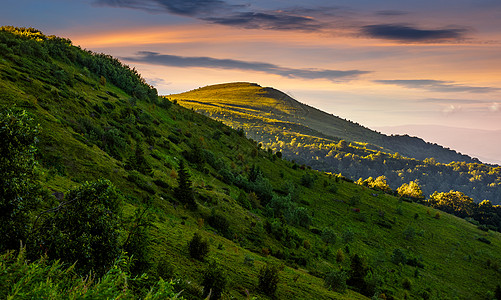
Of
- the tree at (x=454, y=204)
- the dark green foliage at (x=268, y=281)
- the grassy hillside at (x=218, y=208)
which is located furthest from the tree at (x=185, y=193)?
the tree at (x=454, y=204)

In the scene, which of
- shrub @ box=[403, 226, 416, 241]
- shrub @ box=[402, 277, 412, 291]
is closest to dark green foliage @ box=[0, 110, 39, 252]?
shrub @ box=[402, 277, 412, 291]

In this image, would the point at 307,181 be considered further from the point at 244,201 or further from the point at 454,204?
the point at 454,204

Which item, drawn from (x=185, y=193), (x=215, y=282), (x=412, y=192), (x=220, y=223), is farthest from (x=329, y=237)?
(x=412, y=192)

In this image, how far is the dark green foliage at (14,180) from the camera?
7.62 m

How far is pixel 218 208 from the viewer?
34344mm

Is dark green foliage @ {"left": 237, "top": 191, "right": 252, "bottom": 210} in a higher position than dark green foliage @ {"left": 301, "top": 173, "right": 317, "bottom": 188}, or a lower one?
lower

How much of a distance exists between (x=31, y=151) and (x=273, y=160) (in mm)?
74906

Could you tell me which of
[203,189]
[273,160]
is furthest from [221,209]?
[273,160]

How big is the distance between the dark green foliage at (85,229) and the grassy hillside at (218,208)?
2.07 ft

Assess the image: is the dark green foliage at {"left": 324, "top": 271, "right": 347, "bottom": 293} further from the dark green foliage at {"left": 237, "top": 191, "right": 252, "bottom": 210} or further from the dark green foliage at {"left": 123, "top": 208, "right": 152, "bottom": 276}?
the dark green foliage at {"left": 123, "top": 208, "right": 152, "bottom": 276}

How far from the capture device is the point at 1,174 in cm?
776

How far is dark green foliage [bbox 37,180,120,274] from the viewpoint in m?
7.94

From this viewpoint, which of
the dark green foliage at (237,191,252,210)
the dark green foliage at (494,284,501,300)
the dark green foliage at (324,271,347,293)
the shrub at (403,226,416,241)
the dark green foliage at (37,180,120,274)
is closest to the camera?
the dark green foliage at (37,180,120,274)

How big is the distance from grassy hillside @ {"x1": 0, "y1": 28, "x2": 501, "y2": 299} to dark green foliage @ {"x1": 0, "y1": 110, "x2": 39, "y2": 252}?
409 millimetres
